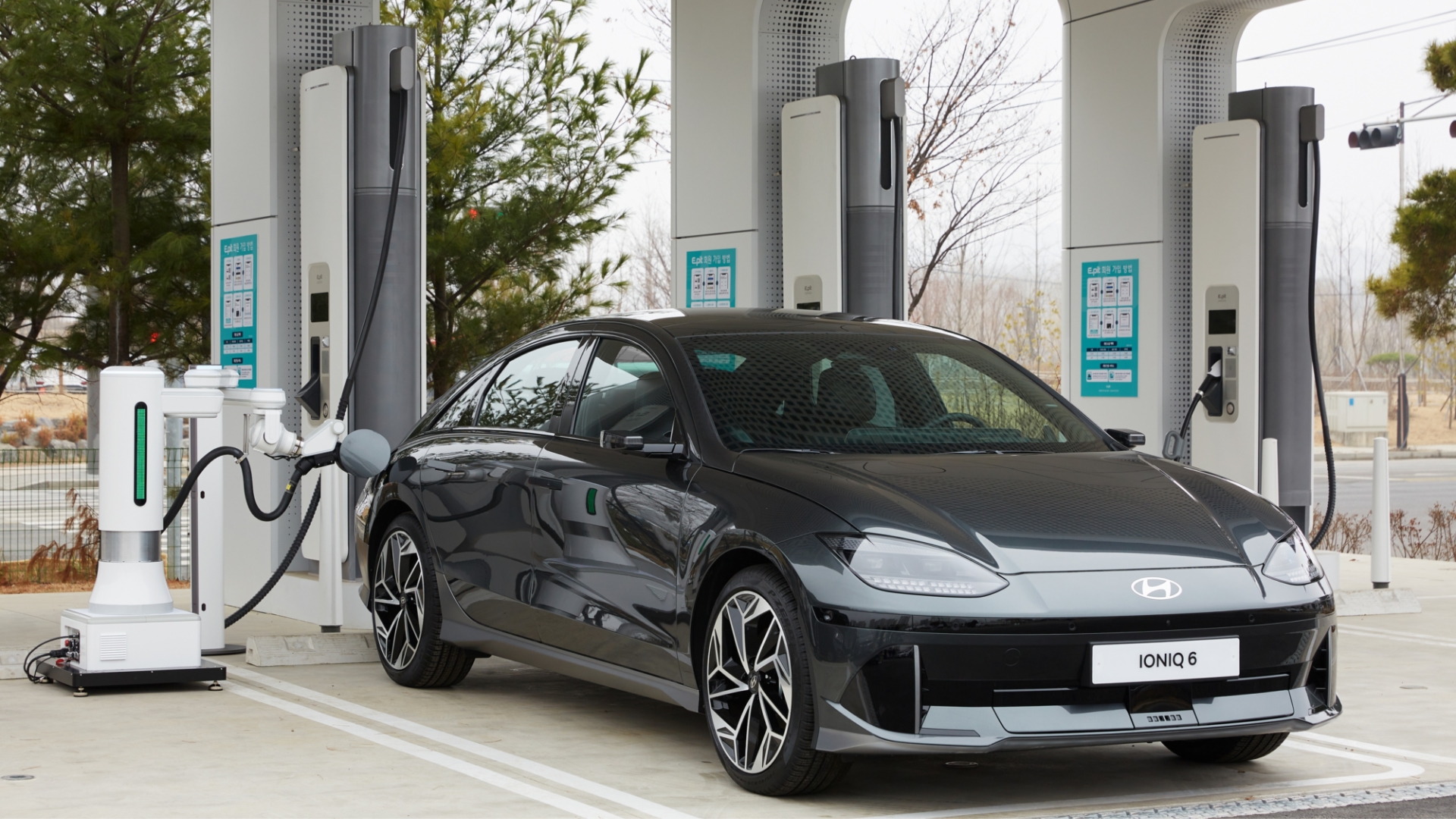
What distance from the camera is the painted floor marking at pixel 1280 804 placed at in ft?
15.5

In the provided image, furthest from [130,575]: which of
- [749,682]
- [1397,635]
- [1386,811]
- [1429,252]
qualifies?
[1429,252]

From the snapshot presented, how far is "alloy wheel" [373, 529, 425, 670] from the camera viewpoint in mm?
6863

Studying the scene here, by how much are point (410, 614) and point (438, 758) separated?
4.84 feet

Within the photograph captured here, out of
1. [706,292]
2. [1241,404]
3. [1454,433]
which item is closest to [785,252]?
[706,292]

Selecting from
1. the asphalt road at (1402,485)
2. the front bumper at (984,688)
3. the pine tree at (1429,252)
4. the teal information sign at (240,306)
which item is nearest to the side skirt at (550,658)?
the front bumper at (984,688)

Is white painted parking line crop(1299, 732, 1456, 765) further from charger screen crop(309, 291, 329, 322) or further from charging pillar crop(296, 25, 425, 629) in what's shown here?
charger screen crop(309, 291, 329, 322)

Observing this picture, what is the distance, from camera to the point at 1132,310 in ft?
37.1

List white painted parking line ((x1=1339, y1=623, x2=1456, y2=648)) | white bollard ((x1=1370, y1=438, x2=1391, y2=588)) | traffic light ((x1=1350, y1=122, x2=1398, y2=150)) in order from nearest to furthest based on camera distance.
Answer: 1. white painted parking line ((x1=1339, y1=623, x2=1456, y2=648))
2. white bollard ((x1=1370, y1=438, x2=1391, y2=588))
3. traffic light ((x1=1350, y1=122, x2=1398, y2=150))

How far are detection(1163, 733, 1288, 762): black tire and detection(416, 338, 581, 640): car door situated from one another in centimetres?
219

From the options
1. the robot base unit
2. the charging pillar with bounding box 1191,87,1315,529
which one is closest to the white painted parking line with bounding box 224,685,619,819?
the robot base unit

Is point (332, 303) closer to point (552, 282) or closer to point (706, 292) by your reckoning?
point (706, 292)

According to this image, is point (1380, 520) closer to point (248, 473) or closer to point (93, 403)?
point (248, 473)

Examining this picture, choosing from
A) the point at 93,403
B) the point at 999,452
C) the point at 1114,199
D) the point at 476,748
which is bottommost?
the point at 476,748

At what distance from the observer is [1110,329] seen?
1149 centimetres
